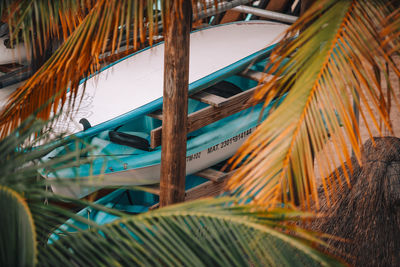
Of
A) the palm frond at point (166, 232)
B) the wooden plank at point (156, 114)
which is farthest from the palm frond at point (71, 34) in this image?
the wooden plank at point (156, 114)

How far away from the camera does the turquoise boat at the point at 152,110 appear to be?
3031 mm

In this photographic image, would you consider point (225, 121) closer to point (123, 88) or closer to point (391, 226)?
point (123, 88)

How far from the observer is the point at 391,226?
213 cm

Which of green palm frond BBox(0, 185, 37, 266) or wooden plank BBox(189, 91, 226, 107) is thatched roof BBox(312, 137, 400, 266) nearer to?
wooden plank BBox(189, 91, 226, 107)

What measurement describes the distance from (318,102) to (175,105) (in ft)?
3.96

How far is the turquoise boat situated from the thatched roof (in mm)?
902

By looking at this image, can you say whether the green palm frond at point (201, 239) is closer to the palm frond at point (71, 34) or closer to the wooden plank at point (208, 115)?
the palm frond at point (71, 34)

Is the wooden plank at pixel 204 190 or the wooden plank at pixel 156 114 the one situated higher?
the wooden plank at pixel 156 114

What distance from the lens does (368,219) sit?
213 centimetres

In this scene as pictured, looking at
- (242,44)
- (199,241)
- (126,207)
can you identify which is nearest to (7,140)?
(199,241)

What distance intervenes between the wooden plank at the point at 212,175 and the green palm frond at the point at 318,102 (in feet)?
7.30

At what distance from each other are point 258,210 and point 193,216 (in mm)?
172

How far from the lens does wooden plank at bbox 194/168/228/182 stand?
3.30 m

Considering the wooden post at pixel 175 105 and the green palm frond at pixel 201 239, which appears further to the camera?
the wooden post at pixel 175 105
